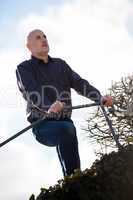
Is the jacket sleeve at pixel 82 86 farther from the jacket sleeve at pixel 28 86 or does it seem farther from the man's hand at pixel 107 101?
the jacket sleeve at pixel 28 86

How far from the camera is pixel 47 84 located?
5.43 m

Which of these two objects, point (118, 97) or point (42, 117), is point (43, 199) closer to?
point (42, 117)

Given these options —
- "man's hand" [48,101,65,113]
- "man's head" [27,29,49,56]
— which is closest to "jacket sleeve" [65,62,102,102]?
"man's head" [27,29,49,56]

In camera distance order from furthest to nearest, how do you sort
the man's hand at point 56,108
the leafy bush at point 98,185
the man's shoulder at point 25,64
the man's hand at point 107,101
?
the man's shoulder at point 25,64, the man's hand at point 107,101, the man's hand at point 56,108, the leafy bush at point 98,185

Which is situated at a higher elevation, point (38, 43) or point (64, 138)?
point (38, 43)

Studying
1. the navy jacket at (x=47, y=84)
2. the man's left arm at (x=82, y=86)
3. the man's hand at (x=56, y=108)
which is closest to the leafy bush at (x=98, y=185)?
the man's hand at (x=56, y=108)

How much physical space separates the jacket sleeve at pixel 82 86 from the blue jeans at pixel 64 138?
2.20 ft

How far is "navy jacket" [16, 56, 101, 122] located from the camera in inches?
203

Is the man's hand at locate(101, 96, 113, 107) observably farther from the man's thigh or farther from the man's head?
the man's head

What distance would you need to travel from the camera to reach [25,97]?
5.32 m

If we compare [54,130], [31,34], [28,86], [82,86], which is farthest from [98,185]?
[31,34]

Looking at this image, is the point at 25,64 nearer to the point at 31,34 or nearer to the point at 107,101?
the point at 31,34

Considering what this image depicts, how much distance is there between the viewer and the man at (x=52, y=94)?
16.4 feet

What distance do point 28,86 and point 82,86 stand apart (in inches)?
28.5
